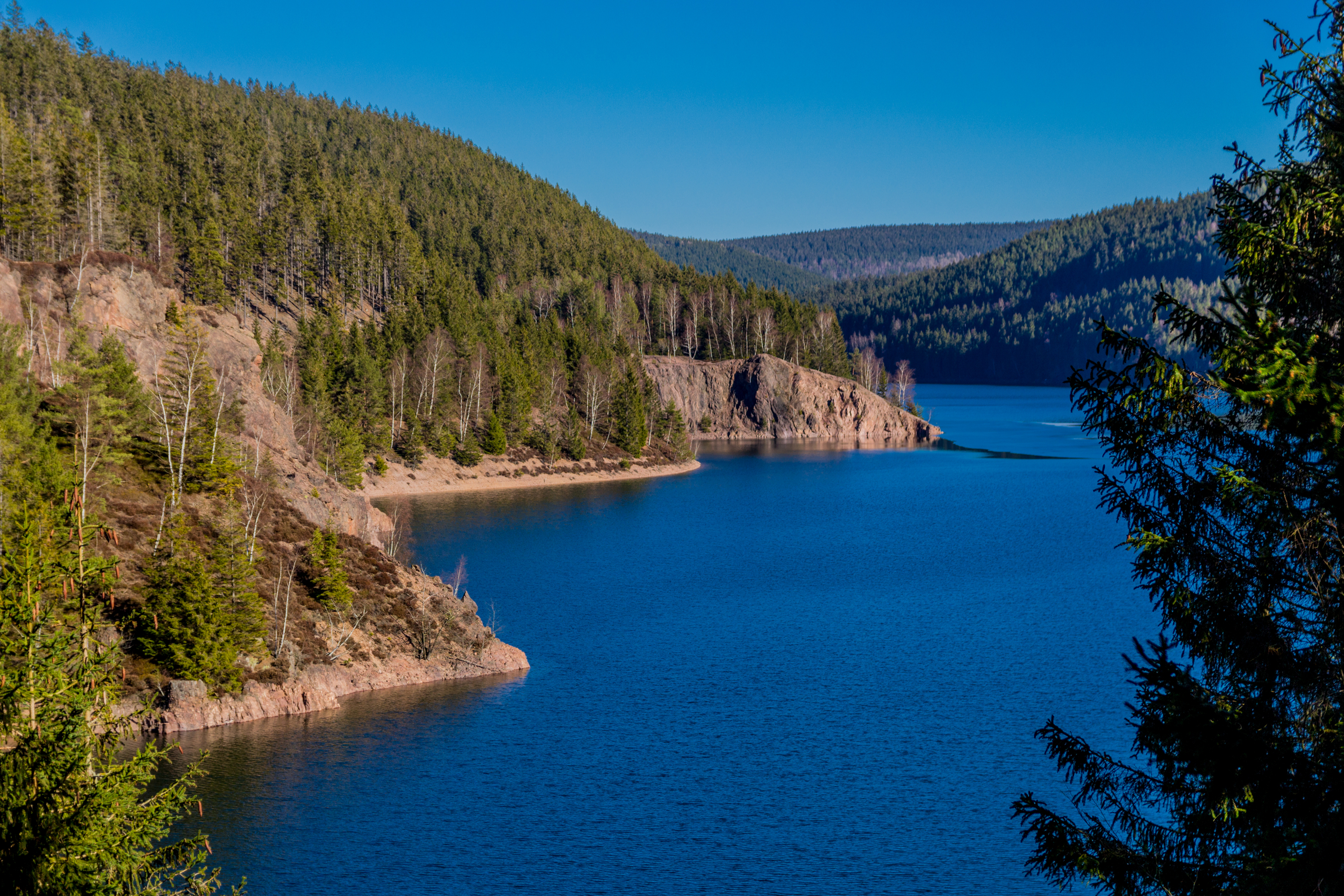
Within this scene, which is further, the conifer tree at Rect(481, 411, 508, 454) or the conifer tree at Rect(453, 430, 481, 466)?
the conifer tree at Rect(481, 411, 508, 454)

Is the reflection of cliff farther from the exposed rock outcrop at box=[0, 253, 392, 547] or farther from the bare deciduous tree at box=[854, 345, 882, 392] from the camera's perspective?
the exposed rock outcrop at box=[0, 253, 392, 547]

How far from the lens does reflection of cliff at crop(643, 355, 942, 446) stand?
169750 mm

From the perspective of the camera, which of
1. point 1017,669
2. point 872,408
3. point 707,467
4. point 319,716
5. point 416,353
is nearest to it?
point 319,716

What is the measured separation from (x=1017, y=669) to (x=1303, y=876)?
39.0 metres

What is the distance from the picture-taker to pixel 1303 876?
11500 mm

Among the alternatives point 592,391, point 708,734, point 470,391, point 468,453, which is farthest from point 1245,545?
point 592,391

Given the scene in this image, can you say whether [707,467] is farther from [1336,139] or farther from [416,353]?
[1336,139]

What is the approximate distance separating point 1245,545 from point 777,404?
158 metres

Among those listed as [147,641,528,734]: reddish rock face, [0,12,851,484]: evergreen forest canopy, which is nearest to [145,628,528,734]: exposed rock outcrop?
[147,641,528,734]: reddish rock face

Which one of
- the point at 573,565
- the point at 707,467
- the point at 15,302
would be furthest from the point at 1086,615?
the point at 707,467

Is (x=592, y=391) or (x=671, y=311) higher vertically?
(x=671, y=311)

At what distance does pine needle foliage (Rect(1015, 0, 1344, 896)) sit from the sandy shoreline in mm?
88433

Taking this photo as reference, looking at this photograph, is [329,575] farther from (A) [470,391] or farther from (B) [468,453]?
(A) [470,391]

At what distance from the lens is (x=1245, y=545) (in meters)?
13.9
